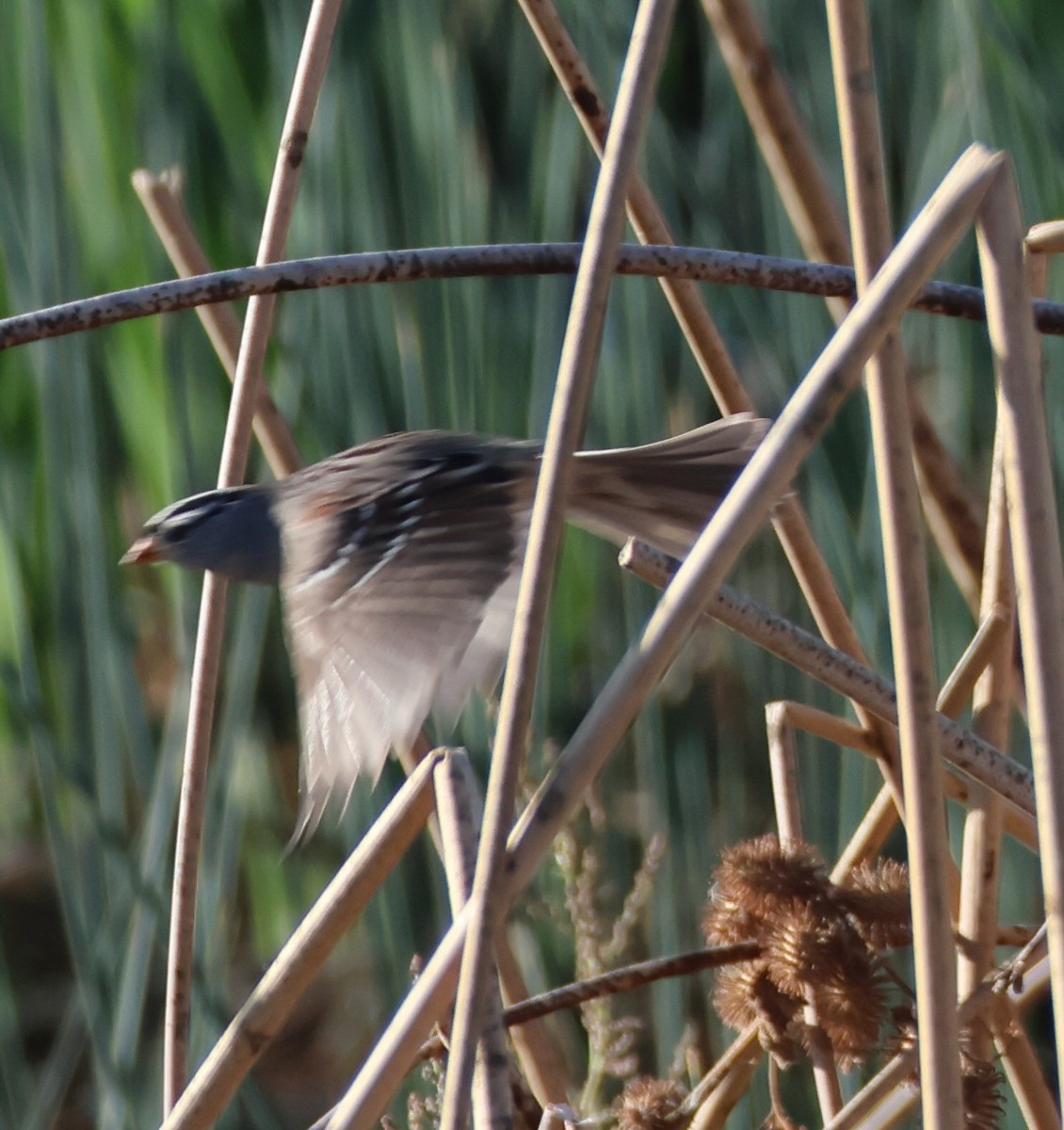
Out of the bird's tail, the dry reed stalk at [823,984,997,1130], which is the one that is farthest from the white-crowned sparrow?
the dry reed stalk at [823,984,997,1130]

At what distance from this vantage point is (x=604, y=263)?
1.34 feet

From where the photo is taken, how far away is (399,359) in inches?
41.6

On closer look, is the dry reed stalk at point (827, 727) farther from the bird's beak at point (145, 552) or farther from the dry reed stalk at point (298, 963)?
the bird's beak at point (145, 552)

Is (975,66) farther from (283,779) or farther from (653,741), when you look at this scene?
(283,779)

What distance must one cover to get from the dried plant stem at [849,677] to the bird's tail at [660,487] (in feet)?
1.02

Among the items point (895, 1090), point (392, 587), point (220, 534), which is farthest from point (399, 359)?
point (895, 1090)

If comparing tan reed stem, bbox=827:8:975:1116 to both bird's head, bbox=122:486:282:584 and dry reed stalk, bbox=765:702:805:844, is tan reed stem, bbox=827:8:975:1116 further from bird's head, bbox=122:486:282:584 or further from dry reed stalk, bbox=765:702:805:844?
bird's head, bbox=122:486:282:584

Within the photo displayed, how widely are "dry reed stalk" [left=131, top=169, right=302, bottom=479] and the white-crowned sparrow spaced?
52 mm

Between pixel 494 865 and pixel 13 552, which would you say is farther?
pixel 13 552

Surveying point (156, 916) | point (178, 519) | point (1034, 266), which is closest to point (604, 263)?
point (1034, 266)

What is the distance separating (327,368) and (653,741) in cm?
35

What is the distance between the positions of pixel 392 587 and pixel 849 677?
11.8 inches

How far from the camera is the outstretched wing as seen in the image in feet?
2.16

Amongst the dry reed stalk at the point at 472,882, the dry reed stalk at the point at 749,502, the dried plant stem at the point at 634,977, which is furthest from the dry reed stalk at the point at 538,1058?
the dry reed stalk at the point at 749,502
